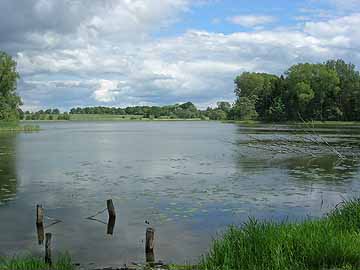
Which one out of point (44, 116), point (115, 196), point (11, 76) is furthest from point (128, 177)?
point (44, 116)

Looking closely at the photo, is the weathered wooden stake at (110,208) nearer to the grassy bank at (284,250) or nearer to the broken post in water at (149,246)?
the broken post in water at (149,246)

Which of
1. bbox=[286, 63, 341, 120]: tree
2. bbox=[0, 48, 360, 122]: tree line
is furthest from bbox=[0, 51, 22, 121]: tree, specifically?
bbox=[286, 63, 341, 120]: tree

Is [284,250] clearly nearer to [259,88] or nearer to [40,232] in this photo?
[40,232]

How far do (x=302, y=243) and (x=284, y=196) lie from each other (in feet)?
35.2

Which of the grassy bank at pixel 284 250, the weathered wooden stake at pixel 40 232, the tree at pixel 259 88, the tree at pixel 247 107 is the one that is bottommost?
the weathered wooden stake at pixel 40 232

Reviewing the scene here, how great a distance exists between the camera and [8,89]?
268 feet

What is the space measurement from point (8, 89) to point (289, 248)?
80.2 m

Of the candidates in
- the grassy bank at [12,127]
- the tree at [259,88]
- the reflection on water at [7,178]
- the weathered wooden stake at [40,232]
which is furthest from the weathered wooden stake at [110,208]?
the tree at [259,88]

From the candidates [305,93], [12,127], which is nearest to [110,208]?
[12,127]

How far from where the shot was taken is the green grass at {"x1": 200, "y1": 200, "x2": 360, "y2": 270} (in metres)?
7.75

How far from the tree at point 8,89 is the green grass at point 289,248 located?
7633 centimetres

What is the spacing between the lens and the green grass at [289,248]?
305 inches

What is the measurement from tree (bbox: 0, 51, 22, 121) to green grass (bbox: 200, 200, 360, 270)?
76.3 m

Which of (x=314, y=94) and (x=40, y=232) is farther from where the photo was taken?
(x=314, y=94)
